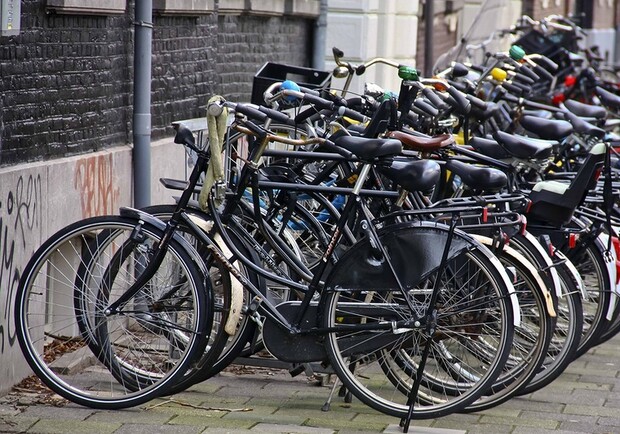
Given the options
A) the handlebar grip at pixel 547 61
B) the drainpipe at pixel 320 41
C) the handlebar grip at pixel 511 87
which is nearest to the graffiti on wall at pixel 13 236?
the handlebar grip at pixel 511 87

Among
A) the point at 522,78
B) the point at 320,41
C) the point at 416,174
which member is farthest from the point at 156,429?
the point at 320,41

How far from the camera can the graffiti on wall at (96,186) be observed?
6.66m

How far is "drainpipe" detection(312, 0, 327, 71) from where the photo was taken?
12023 millimetres

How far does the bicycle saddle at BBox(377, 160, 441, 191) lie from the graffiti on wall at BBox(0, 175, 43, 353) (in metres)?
1.59

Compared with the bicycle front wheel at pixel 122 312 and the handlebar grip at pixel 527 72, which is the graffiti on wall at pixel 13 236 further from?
the handlebar grip at pixel 527 72

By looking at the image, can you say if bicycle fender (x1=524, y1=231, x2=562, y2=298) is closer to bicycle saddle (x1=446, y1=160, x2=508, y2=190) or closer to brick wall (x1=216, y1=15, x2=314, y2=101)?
bicycle saddle (x1=446, y1=160, x2=508, y2=190)

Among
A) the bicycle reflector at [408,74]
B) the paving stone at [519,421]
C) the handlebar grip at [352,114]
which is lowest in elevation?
the paving stone at [519,421]

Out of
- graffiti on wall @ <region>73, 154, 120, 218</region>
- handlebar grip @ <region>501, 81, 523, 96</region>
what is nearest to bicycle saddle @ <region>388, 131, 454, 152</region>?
graffiti on wall @ <region>73, 154, 120, 218</region>

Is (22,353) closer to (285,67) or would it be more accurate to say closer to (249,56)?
(285,67)

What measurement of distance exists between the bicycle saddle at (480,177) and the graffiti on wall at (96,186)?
199cm

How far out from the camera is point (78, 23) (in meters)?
6.74

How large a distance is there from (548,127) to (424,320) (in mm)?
2040

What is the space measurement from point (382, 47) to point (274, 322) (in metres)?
7.76

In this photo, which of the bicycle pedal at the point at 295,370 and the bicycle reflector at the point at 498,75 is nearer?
the bicycle pedal at the point at 295,370
